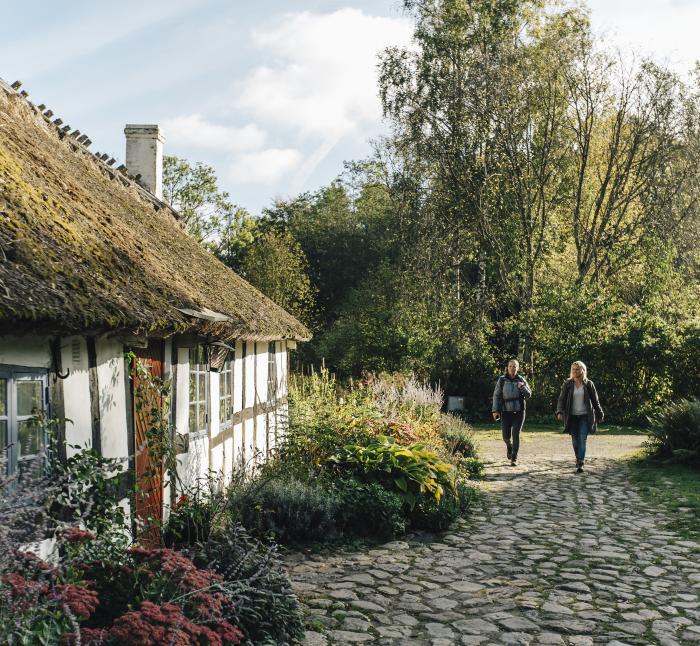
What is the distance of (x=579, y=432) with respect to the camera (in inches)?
462

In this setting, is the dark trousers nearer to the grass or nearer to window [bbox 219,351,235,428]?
the grass

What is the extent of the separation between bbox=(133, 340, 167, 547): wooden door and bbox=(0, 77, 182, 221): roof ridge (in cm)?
373

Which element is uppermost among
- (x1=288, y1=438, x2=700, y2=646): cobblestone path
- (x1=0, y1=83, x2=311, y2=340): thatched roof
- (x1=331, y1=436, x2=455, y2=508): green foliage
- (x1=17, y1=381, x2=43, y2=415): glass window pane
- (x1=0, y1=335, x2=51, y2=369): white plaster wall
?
(x1=0, y1=83, x2=311, y2=340): thatched roof

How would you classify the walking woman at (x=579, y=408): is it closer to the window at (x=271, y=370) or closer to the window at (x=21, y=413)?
the window at (x=271, y=370)

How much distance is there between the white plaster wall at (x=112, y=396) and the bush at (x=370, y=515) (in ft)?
7.51

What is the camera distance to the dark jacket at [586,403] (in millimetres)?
11602

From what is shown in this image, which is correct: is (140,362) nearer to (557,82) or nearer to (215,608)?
(215,608)

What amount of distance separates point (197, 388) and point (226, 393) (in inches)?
63.5

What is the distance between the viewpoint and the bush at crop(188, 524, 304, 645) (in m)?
4.54

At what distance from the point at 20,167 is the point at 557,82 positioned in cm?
1808

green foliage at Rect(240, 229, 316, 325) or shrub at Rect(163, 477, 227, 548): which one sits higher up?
green foliage at Rect(240, 229, 316, 325)

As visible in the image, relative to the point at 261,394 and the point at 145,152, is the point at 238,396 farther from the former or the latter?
the point at 145,152

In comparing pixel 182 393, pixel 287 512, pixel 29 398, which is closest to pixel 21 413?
pixel 29 398

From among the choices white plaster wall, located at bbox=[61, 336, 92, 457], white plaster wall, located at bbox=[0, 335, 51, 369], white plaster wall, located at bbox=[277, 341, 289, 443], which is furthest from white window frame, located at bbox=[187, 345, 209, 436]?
white plaster wall, located at bbox=[277, 341, 289, 443]
